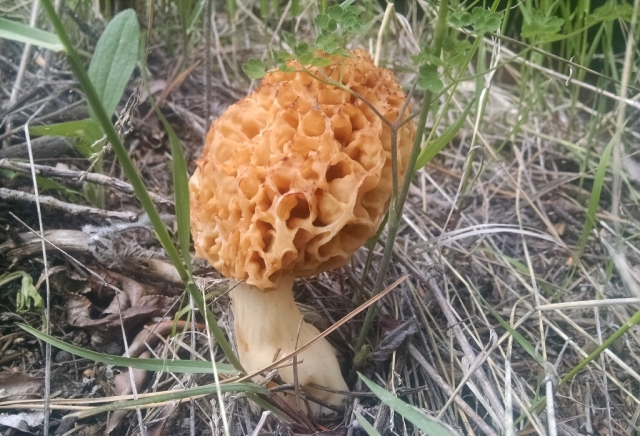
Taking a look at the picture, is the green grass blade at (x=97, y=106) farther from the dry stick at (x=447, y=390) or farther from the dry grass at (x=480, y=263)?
the dry stick at (x=447, y=390)

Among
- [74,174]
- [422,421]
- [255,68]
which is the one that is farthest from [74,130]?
[422,421]

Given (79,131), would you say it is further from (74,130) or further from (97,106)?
(97,106)

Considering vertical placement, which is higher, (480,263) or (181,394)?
(181,394)

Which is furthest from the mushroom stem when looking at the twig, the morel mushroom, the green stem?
the twig

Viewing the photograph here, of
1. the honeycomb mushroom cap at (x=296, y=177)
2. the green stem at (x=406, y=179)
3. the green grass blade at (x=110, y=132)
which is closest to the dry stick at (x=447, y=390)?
the green stem at (x=406, y=179)

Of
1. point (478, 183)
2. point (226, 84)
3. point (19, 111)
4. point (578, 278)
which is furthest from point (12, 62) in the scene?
point (578, 278)
